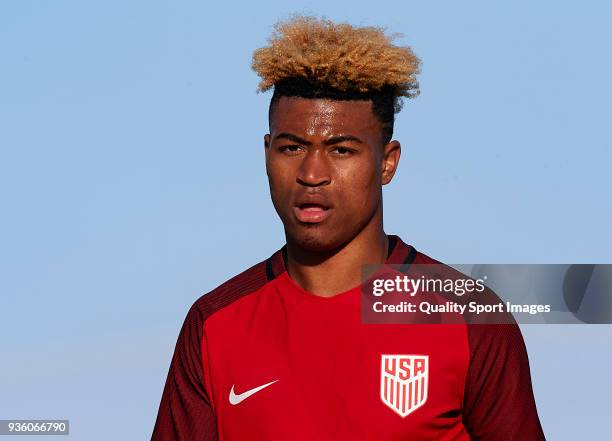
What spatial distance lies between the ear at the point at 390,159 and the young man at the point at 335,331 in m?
0.02

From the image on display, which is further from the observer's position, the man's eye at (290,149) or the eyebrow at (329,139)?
the man's eye at (290,149)

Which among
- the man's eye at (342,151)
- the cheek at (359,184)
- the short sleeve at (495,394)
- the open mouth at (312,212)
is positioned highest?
the man's eye at (342,151)

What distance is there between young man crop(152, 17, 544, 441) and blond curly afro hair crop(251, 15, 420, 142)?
0.4 inches

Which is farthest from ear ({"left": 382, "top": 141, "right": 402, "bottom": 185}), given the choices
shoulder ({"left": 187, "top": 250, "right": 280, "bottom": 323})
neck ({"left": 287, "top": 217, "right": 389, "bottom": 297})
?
shoulder ({"left": 187, "top": 250, "right": 280, "bottom": 323})

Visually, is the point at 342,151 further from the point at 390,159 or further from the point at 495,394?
the point at 495,394

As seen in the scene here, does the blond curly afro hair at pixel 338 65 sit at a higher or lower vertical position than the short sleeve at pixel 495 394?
higher

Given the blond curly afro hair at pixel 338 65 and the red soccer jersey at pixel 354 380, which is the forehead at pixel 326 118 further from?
the red soccer jersey at pixel 354 380

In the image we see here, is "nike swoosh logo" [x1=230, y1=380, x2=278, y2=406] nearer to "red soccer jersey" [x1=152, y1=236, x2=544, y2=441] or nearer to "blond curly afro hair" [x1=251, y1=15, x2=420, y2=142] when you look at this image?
"red soccer jersey" [x1=152, y1=236, x2=544, y2=441]

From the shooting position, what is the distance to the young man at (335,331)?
8469mm

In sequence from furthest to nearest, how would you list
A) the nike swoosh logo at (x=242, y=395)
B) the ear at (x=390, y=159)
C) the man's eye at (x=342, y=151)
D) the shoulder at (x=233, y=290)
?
the shoulder at (x=233, y=290)
the ear at (x=390, y=159)
the nike swoosh logo at (x=242, y=395)
the man's eye at (x=342, y=151)

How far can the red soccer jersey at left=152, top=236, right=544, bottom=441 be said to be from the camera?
847cm

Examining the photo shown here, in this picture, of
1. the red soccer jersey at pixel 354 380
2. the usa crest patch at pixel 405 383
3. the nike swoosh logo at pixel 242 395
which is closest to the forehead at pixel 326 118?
the red soccer jersey at pixel 354 380

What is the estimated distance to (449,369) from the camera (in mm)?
8531

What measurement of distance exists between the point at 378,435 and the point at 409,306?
96cm
